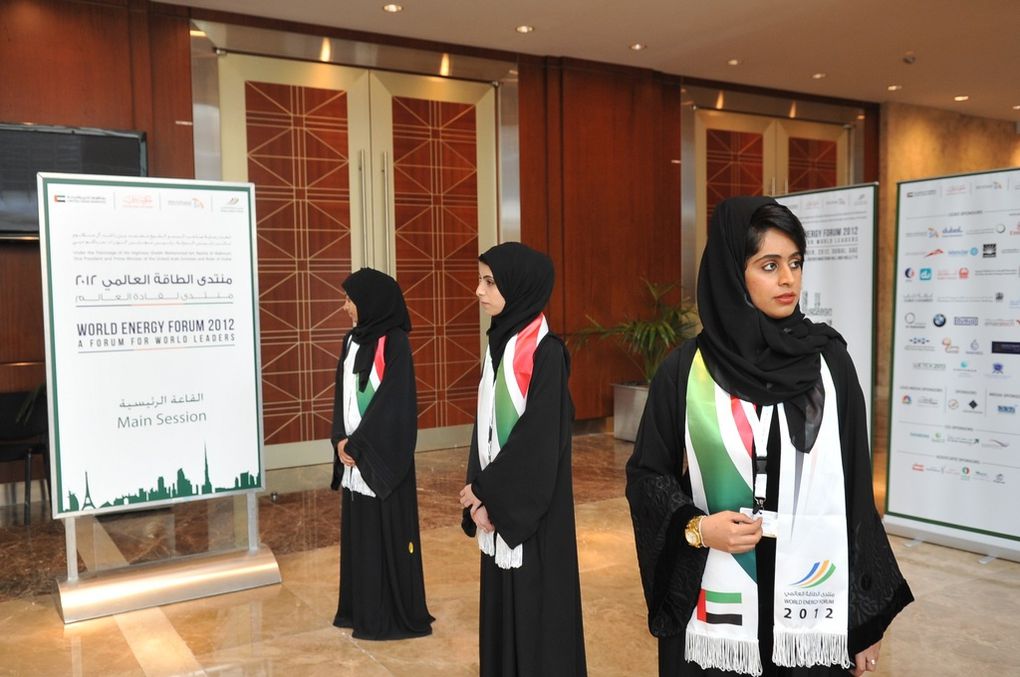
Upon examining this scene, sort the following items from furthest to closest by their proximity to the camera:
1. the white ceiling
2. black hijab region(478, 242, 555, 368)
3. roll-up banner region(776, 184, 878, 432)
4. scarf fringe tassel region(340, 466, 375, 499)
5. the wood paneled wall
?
1. the wood paneled wall
2. the white ceiling
3. roll-up banner region(776, 184, 878, 432)
4. scarf fringe tassel region(340, 466, 375, 499)
5. black hijab region(478, 242, 555, 368)

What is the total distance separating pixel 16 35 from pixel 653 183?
5.83m

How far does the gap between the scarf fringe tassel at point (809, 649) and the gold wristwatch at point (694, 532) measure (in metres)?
0.23

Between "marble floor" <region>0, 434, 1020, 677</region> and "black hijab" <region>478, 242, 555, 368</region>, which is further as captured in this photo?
"marble floor" <region>0, 434, 1020, 677</region>

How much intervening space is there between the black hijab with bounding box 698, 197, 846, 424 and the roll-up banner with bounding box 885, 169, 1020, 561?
3.33 metres

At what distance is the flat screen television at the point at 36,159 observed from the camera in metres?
5.99

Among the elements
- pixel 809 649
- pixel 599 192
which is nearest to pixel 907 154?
pixel 599 192

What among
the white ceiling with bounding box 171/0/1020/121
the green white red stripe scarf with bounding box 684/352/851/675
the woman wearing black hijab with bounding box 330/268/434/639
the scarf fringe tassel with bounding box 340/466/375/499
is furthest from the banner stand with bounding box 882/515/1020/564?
the white ceiling with bounding box 171/0/1020/121

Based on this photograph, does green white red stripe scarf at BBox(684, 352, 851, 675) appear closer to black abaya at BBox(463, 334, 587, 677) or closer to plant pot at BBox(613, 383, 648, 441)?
black abaya at BBox(463, 334, 587, 677)

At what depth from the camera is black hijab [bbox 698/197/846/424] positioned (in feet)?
5.80

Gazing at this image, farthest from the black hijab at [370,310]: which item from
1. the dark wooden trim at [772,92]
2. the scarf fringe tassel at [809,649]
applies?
the dark wooden trim at [772,92]

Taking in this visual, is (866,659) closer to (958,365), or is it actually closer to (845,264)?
(958,365)

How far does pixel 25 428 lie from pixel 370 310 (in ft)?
11.0

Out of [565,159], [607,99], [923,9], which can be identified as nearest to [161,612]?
[565,159]

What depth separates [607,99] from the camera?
8695 millimetres
